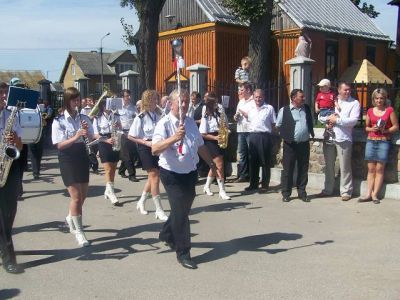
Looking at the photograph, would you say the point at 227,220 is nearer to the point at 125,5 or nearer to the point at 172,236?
the point at 172,236

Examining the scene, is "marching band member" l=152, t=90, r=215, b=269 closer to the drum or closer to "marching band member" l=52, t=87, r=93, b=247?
"marching band member" l=52, t=87, r=93, b=247

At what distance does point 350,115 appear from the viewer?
333 inches

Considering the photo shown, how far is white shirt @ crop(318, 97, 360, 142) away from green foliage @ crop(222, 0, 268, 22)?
754 centimetres

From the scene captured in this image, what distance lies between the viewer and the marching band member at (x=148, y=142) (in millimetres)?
7527

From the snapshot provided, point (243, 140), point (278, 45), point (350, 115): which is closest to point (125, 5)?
point (278, 45)

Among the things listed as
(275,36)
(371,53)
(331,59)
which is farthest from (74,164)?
(371,53)

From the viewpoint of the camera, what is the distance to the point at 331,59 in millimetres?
27719

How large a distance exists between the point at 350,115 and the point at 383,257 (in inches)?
133

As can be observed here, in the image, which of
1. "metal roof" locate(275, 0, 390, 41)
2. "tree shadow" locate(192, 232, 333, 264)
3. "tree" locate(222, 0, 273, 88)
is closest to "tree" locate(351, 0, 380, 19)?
"metal roof" locate(275, 0, 390, 41)

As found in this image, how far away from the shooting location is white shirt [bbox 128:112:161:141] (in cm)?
777

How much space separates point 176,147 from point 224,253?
4.64ft

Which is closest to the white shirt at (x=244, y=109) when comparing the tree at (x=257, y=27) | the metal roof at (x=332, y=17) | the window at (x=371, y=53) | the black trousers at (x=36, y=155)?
the black trousers at (x=36, y=155)

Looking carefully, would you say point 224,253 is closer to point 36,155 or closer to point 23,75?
point 36,155

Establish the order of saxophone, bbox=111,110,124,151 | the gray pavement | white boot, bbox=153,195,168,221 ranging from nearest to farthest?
the gray pavement < white boot, bbox=153,195,168,221 < saxophone, bbox=111,110,124,151
